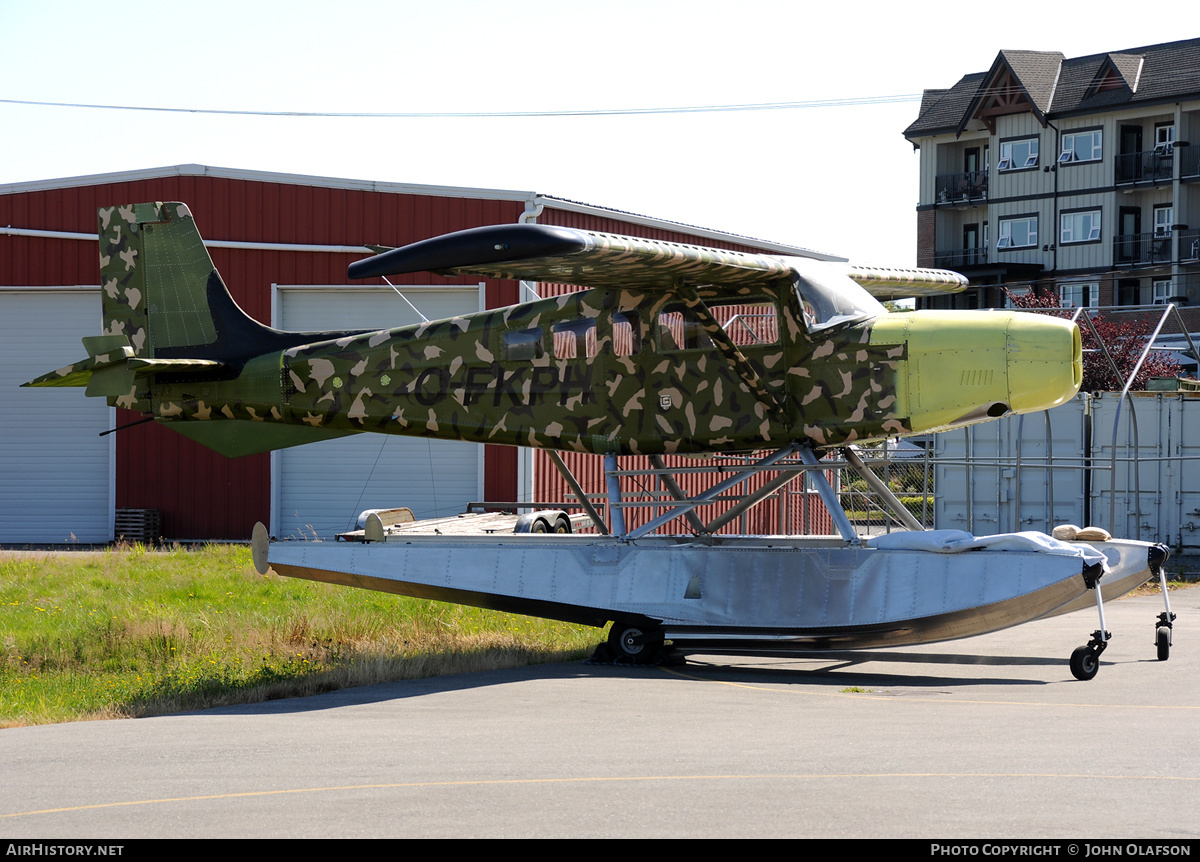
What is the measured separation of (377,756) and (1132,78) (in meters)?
54.7

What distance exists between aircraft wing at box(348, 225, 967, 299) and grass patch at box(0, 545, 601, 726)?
3.54 meters

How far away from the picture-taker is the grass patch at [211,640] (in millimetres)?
10320

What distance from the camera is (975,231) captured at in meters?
58.1

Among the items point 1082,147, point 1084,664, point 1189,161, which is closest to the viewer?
point 1084,664

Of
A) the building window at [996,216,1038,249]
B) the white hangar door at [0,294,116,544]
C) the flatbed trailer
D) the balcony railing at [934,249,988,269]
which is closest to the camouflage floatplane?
the flatbed trailer

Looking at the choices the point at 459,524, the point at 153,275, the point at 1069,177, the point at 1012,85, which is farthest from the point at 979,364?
the point at 1012,85

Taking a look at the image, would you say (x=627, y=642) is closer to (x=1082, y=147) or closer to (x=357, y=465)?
(x=357, y=465)

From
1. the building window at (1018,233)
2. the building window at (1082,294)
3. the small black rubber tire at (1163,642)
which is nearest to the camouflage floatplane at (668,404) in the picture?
the small black rubber tire at (1163,642)

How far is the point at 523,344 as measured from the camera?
11.9 meters

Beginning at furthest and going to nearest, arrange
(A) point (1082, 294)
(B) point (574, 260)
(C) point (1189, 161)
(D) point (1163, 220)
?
(A) point (1082, 294), (D) point (1163, 220), (C) point (1189, 161), (B) point (574, 260)

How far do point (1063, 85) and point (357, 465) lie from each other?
4470 cm

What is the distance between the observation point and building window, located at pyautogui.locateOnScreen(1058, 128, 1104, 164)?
53812mm

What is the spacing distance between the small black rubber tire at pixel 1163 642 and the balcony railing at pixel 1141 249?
45.9 metres

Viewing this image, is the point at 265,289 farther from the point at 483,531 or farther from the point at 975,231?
the point at 975,231
